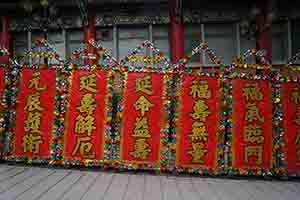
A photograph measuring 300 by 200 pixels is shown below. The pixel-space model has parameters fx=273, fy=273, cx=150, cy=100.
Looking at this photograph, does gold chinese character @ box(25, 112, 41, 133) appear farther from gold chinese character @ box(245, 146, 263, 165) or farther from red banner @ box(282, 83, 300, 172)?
red banner @ box(282, 83, 300, 172)

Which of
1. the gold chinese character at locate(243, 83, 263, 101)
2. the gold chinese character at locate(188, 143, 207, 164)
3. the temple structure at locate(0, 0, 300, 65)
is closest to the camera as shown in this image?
the gold chinese character at locate(188, 143, 207, 164)

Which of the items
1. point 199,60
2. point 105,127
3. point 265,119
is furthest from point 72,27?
point 265,119

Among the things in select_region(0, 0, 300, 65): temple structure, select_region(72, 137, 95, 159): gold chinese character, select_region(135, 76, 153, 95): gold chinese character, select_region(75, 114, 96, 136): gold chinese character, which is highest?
select_region(0, 0, 300, 65): temple structure

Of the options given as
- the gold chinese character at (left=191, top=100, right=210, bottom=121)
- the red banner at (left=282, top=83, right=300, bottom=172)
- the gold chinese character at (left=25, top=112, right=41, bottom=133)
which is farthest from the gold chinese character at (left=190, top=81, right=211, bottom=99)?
the gold chinese character at (left=25, top=112, right=41, bottom=133)

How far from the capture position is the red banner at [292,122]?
4918 millimetres

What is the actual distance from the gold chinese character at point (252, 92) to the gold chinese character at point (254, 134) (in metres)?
0.50

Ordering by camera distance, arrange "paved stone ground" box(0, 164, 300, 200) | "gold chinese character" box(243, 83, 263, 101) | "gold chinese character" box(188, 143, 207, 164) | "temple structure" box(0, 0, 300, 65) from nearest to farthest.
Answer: "paved stone ground" box(0, 164, 300, 200) < "gold chinese character" box(188, 143, 207, 164) < "gold chinese character" box(243, 83, 263, 101) < "temple structure" box(0, 0, 300, 65)

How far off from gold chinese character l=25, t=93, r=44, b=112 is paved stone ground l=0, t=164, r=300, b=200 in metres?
1.07

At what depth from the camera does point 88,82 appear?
199 inches

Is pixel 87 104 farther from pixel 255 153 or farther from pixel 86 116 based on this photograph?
pixel 255 153

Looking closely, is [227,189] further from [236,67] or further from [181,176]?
[236,67]

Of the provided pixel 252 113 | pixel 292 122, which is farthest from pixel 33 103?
pixel 292 122

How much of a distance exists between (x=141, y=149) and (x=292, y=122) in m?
2.79

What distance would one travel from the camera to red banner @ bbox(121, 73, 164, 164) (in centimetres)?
490
